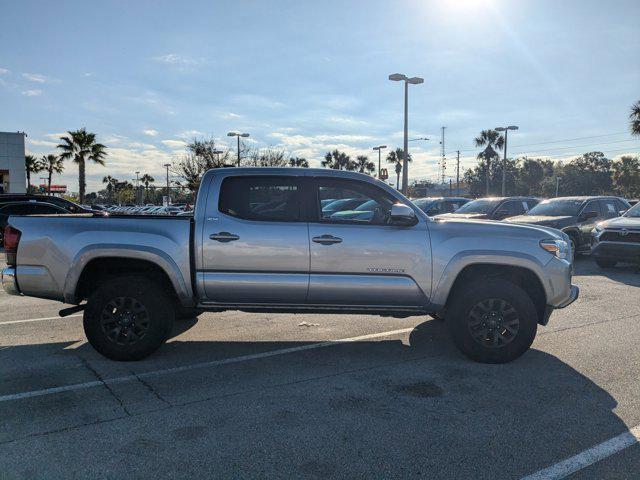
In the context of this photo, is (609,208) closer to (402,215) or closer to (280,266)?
(402,215)

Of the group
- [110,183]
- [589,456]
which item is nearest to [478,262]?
[589,456]

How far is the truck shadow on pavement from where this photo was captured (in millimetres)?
3121

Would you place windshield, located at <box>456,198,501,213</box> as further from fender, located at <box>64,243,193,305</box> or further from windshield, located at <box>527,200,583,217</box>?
fender, located at <box>64,243,193,305</box>

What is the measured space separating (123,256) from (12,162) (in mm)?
35869

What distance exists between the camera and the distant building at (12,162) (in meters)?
34.3

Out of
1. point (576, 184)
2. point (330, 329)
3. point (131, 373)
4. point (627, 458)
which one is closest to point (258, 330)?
point (330, 329)

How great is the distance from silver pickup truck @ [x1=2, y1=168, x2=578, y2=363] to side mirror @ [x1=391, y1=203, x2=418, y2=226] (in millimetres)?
10

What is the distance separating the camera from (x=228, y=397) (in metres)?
4.14

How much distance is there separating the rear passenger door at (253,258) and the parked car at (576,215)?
957 cm

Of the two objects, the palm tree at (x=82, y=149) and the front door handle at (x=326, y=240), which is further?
the palm tree at (x=82, y=149)

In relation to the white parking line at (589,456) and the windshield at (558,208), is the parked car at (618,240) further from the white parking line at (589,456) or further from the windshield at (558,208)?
the white parking line at (589,456)

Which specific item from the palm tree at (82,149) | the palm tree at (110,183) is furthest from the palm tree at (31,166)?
the palm tree at (110,183)

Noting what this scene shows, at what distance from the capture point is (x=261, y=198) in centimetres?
511

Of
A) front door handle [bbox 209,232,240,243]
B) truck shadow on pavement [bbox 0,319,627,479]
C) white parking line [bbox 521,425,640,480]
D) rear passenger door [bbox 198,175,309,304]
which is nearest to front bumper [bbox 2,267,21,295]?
truck shadow on pavement [bbox 0,319,627,479]
